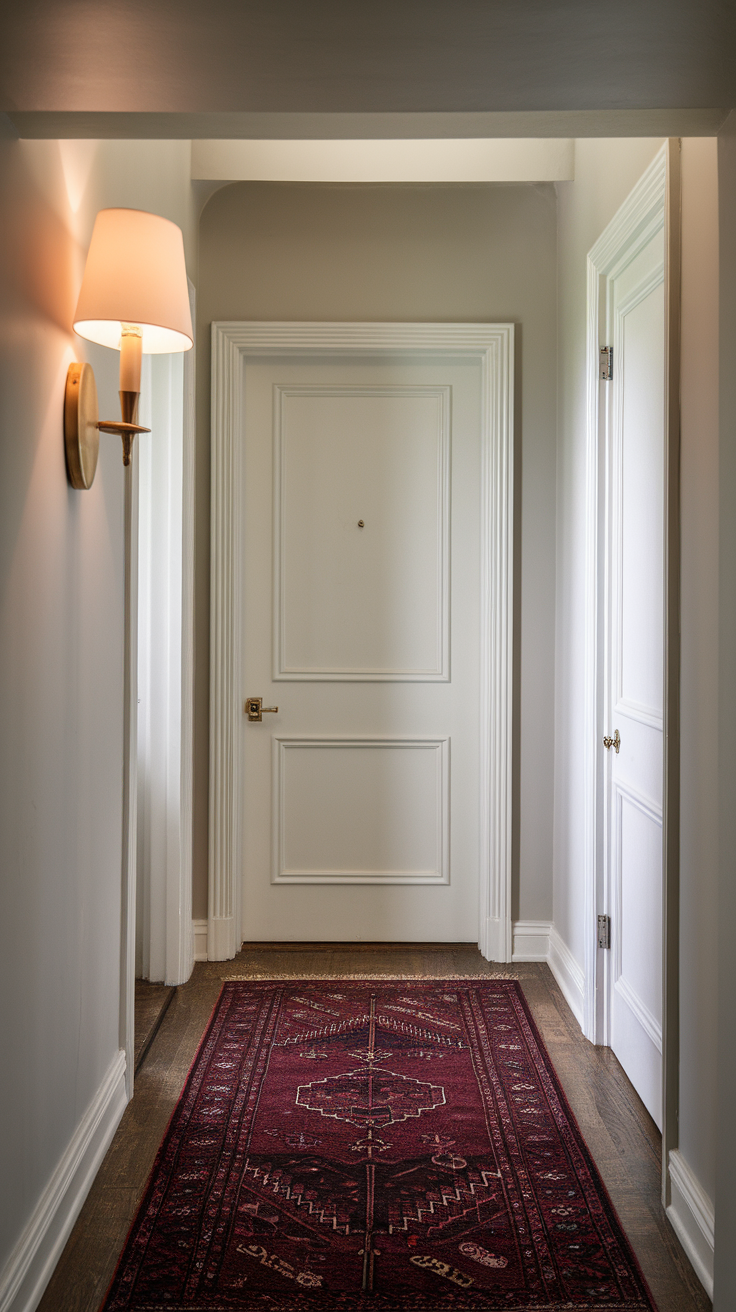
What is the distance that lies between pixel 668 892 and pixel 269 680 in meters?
1.85

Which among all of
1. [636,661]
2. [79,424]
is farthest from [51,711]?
[636,661]

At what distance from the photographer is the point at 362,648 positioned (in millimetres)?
3443

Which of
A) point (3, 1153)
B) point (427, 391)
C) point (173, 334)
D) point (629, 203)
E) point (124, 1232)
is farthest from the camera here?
point (427, 391)

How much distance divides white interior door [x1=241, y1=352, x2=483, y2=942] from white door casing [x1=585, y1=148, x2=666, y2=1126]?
732mm

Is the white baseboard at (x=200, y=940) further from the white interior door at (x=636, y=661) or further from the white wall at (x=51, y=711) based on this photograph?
the white interior door at (x=636, y=661)

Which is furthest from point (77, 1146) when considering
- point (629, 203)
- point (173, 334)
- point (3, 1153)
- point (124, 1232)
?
point (629, 203)

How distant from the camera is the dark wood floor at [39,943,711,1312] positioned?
5.61 feet

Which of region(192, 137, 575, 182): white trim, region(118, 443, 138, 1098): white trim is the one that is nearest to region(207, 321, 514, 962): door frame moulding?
region(192, 137, 575, 182): white trim

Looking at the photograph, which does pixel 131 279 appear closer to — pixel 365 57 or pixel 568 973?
pixel 365 57

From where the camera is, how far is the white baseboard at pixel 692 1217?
167cm

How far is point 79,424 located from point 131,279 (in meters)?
0.28

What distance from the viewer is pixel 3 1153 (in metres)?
1.48

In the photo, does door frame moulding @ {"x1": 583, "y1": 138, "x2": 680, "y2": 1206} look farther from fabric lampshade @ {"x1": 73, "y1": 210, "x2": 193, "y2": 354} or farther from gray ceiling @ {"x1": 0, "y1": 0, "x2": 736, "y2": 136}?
fabric lampshade @ {"x1": 73, "y1": 210, "x2": 193, "y2": 354}

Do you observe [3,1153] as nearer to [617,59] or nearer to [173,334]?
[173,334]
